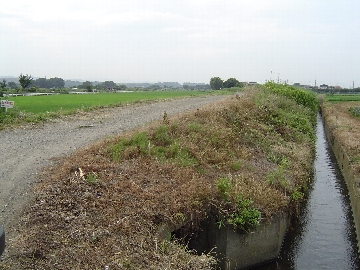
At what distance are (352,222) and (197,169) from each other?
4925mm

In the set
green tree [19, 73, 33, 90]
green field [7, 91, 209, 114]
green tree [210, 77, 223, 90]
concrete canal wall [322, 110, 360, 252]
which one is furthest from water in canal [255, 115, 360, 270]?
green tree [210, 77, 223, 90]

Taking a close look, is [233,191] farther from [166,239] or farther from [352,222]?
[352,222]

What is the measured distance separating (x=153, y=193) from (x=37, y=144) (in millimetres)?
5494

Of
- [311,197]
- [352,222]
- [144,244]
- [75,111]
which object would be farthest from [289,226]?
[75,111]

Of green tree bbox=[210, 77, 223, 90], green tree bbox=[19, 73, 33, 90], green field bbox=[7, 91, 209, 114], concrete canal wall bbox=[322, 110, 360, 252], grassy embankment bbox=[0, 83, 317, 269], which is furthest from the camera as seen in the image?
green tree bbox=[210, 77, 223, 90]

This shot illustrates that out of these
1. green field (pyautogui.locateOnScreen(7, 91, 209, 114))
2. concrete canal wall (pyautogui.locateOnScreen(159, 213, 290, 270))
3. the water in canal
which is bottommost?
the water in canal

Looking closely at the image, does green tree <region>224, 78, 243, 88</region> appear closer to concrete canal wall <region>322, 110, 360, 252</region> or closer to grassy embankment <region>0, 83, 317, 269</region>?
concrete canal wall <region>322, 110, 360, 252</region>

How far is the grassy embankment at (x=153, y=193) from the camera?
5773 mm

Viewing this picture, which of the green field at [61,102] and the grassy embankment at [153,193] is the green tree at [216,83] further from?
the grassy embankment at [153,193]

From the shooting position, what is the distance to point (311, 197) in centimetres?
1251

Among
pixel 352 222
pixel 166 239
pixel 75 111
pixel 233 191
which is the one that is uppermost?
pixel 75 111

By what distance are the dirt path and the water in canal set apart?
17.3 ft

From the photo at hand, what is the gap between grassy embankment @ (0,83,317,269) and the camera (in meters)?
5.77

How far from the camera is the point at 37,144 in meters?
11.6
